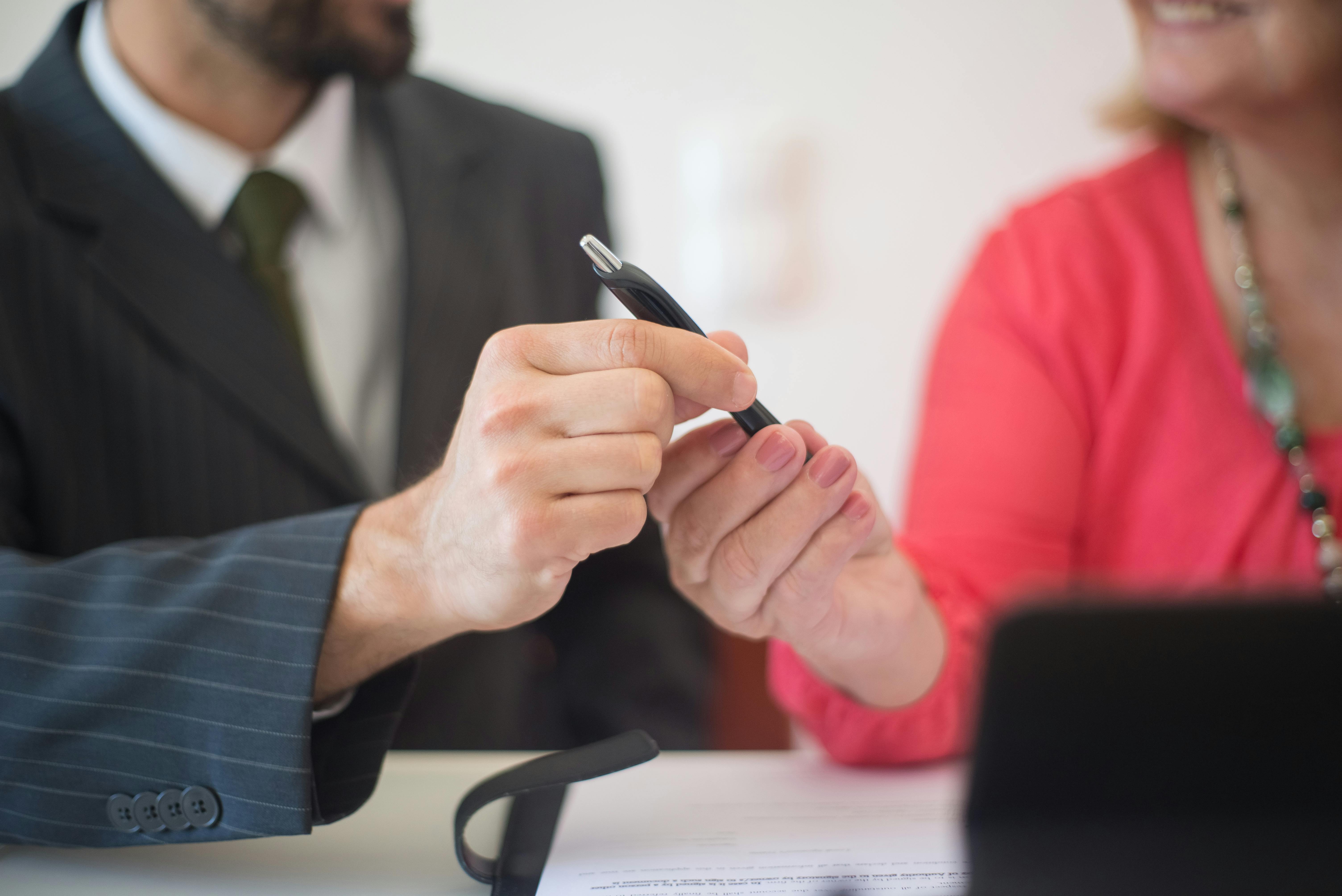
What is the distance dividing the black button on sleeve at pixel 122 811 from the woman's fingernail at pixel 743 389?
1.21 ft

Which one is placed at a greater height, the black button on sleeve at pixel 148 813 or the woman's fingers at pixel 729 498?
the woman's fingers at pixel 729 498

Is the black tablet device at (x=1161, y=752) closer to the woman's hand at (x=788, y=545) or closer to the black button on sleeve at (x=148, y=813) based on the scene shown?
the woman's hand at (x=788, y=545)

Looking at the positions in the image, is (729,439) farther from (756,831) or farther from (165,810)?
(165,810)

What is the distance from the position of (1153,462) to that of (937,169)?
3.34ft

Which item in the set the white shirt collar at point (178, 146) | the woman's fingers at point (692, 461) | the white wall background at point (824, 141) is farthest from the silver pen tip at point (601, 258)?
the white wall background at point (824, 141)

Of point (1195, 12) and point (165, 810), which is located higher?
point (1195, 12)

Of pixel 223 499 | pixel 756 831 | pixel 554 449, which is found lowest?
pixel 756 831

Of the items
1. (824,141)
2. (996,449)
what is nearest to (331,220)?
→ (996,449)

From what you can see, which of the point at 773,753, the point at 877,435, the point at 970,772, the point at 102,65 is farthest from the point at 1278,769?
the point at 877,435

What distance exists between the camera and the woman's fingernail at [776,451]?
49 centimetres

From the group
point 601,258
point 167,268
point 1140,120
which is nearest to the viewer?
point 601,258

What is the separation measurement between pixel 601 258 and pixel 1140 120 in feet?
2.59

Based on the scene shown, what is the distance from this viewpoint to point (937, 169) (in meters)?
1.74

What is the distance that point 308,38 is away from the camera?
85cm
